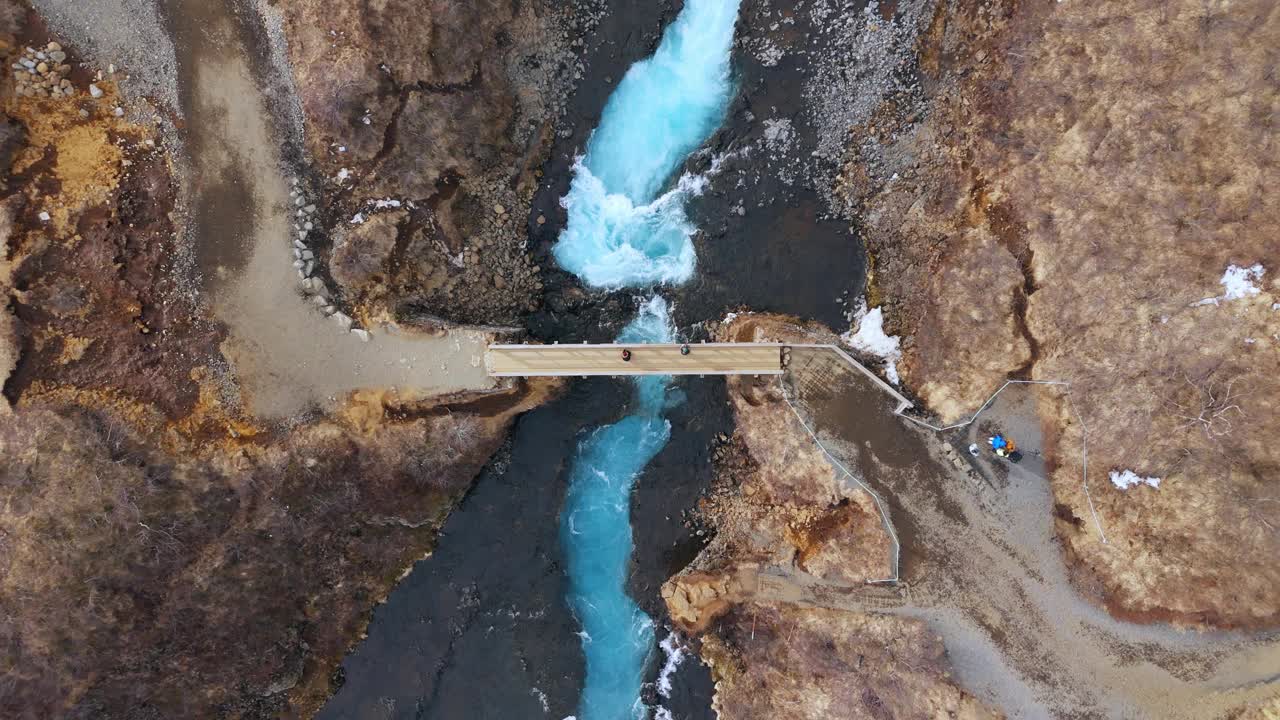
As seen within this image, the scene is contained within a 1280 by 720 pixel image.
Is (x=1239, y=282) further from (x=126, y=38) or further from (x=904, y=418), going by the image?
(x=126, y=38)

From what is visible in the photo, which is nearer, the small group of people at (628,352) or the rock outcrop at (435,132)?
the rock outcrop at (435,132)

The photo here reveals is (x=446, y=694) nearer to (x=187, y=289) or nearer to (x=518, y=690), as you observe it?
(x=518, y=690)

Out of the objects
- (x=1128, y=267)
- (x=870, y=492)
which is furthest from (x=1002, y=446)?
(x=1128, y=267)

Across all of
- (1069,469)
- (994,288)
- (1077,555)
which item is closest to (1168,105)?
(994,288)

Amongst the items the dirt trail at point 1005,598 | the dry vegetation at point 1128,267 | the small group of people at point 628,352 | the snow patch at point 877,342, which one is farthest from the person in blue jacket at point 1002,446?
the small group of people at point 628,352

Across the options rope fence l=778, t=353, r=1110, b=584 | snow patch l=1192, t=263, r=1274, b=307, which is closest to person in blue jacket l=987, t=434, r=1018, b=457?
rope fence l=778, t=353, r=1110, b=584

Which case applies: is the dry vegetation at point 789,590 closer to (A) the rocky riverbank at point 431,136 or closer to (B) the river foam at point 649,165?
(B) the river foam at point 649,165

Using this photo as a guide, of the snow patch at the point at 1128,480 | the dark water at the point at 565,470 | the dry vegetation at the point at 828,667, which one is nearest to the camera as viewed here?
the snow patch at the point at 1128,480
